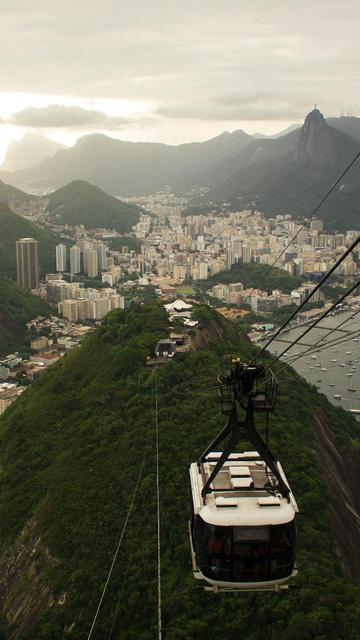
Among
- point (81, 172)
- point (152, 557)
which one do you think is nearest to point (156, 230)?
point (152, 557)

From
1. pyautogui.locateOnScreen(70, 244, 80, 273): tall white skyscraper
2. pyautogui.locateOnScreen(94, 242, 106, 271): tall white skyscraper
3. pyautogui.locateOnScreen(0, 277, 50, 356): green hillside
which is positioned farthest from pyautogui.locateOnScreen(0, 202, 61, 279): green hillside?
pyautogui.locateOnScreen(0, 277, 50, 356): green hillside

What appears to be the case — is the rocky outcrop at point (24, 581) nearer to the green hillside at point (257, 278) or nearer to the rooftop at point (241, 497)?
A: the rooftop at point (241, 497)

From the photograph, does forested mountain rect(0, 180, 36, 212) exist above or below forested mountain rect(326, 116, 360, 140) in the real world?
below

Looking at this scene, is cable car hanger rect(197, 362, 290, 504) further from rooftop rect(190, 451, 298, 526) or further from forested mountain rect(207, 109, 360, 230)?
forested mountain rect(207, 109, 360, 230)

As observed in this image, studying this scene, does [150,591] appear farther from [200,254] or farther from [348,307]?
[200,254]

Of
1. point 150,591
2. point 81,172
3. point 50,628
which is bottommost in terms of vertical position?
point 50,628

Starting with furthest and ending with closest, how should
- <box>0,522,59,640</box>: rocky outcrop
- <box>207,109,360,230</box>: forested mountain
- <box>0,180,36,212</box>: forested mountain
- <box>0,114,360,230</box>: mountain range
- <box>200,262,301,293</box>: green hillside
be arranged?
<box>0,114,360,230</box>: mountain range
<box>207,109,360,230</box>: forested mountain
<box>0,180,36,212</box>: forested mountain
<box>200,262,301,293</box>: green hillside
<box>0,522,59,640</box>: rocky outcrop
